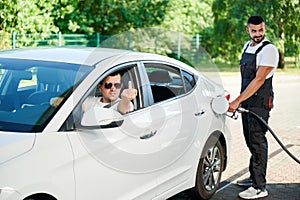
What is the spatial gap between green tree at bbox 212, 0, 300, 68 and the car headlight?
26.4 m

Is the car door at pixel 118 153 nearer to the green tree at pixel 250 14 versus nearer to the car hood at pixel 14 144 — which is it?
the car hood at pixel 14 144

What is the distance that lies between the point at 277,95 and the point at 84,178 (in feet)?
49.5

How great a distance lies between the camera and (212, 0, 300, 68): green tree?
28.6m

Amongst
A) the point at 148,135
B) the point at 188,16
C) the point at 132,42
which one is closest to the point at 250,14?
the point at 188,16

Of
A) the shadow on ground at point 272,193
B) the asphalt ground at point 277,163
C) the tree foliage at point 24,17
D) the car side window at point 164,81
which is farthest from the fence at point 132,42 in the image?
the car side window at point 164,81

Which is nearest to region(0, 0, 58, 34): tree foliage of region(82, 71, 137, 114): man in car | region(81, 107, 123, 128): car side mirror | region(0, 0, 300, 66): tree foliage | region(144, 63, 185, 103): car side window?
region(0, 0, 300, 66): tree foliage

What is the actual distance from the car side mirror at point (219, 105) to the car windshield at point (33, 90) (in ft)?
6.15

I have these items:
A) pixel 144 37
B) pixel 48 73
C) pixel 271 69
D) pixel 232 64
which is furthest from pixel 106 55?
pixel 232 64

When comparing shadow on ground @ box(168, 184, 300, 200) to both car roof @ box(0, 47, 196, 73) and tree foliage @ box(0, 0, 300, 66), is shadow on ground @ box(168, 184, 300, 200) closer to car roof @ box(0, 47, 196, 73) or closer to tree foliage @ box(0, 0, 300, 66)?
car roof @ box(0, 47, 196, 73)

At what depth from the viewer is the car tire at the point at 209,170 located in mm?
5910

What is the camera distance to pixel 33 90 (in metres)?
4.67

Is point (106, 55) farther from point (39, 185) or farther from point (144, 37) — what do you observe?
point (144, 37)

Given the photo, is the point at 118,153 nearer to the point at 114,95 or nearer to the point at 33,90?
the point at 114,95

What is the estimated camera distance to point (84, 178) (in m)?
4.01
